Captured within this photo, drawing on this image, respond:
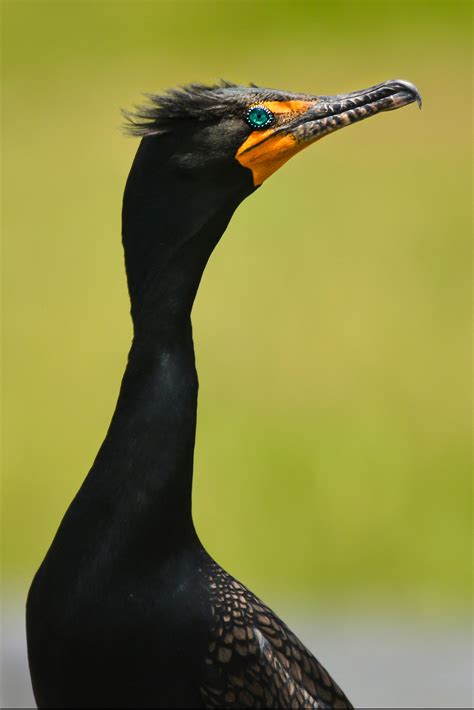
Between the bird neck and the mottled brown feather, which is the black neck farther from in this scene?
the mottled brown feather

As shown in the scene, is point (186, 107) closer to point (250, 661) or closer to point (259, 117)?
point (259, 117)

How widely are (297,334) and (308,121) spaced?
8.32m

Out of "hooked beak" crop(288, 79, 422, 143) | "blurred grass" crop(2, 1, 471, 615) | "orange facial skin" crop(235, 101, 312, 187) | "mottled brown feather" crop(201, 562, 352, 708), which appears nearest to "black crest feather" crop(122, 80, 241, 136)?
"orange facial skin" crop(235, 101, 312, 187)

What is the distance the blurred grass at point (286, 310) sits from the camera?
10.1 meters

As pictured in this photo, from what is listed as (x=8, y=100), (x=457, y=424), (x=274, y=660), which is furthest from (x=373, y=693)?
(x=8, y=100)

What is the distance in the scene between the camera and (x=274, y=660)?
4578 millimetres

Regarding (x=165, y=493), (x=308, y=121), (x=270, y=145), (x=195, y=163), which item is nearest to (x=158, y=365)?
(x=165, y=493)

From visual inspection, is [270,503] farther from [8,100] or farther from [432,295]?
[8,100]

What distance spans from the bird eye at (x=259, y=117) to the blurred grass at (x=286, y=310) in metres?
4.80

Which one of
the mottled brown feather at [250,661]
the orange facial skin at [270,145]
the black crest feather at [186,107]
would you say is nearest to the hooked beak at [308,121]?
the orange facial skin at [270,145]

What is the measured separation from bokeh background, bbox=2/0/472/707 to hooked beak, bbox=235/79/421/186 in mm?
3349

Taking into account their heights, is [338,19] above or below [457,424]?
above

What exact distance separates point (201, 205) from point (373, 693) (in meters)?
3.63

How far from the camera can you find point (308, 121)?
15.0ft
